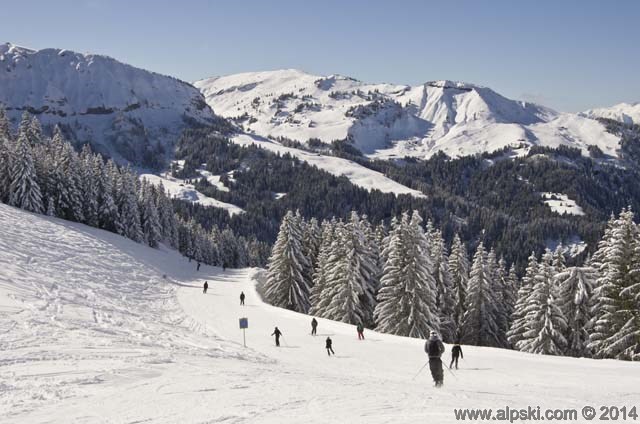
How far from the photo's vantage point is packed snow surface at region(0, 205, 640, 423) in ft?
38.3

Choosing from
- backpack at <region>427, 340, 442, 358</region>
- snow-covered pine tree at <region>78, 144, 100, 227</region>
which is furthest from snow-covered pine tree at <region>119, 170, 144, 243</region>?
backpack at <region>427, 340, 442, 358</region>

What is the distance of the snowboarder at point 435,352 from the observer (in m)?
15.2

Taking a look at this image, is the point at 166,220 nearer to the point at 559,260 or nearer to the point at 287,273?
the point at 287,273

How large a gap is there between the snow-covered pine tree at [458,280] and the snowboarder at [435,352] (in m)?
32.9

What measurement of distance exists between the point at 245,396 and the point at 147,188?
77316 mm

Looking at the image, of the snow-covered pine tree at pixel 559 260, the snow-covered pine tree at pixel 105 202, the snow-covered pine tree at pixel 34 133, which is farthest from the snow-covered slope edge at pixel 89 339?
the snow-covered pine tree at pixel 34 133

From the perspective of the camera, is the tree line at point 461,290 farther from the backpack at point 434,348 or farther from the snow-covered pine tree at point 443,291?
the backpack at point 434,348

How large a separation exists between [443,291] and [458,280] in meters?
3.71

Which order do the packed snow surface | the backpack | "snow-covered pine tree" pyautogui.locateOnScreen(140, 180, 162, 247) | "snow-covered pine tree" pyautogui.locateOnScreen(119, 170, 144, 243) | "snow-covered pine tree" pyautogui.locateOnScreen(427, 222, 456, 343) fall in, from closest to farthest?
the packed snow surface
the backpack
"snow-covered pine tree" pyautogui.locateOnScreen(427, 222, 456, 343)
"snow-covered pine tree" pyautogui.locateOnScreen(119, 170, 144, 243)
"snow-covered pine tree" pyautogui.locateOnScreen(140, 180, 162, 247)

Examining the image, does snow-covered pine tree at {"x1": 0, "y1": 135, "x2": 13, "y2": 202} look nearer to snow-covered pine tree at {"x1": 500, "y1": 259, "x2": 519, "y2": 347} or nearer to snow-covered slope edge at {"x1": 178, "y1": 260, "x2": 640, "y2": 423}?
snow-covered slope edge at {"x1": 178, "y1": 260, "x2": 640, "y2": 423}

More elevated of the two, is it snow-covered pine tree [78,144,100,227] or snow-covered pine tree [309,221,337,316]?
snow-covered pine tree [78,144,100,227]

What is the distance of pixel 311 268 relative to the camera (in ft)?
183

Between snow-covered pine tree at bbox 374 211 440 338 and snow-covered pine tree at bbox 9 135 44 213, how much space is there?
4769 cm

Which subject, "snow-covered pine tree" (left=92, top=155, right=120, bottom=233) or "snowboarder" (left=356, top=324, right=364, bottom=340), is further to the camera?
"snow-covered pine tree" (left=92, top=155, right=120, bottom=233)
